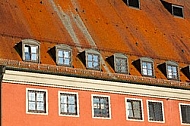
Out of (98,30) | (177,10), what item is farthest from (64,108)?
(177,10)

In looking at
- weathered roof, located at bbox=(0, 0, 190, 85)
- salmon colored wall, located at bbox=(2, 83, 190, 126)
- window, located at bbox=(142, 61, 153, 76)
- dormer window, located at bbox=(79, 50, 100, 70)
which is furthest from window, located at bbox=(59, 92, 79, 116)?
window, located at bbox=(142, 61, 153, 76)

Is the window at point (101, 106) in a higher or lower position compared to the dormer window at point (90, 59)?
lower

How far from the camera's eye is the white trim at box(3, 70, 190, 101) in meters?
35.3

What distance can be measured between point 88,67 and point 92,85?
1384 millimetres

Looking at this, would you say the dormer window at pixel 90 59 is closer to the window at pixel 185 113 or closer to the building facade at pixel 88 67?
the building facade at pixel 88 67

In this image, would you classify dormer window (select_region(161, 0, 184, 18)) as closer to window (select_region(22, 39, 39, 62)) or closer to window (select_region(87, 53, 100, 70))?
window (select_region(87, 53, 100, 70))

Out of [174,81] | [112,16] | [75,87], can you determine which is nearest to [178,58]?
[174,81]

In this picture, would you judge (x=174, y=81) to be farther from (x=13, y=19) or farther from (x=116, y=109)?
(x=13, y=19)

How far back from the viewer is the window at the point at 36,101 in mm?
35219

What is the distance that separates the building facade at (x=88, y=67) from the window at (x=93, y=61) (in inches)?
3.0

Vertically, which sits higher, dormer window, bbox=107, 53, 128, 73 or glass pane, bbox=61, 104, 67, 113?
dormer window, bbox=107, 53, 128, 73

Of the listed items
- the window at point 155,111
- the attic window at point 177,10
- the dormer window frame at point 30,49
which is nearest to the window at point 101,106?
the window at point 155,111

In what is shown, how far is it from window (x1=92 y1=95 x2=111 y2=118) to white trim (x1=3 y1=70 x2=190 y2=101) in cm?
56

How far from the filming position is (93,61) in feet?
128
